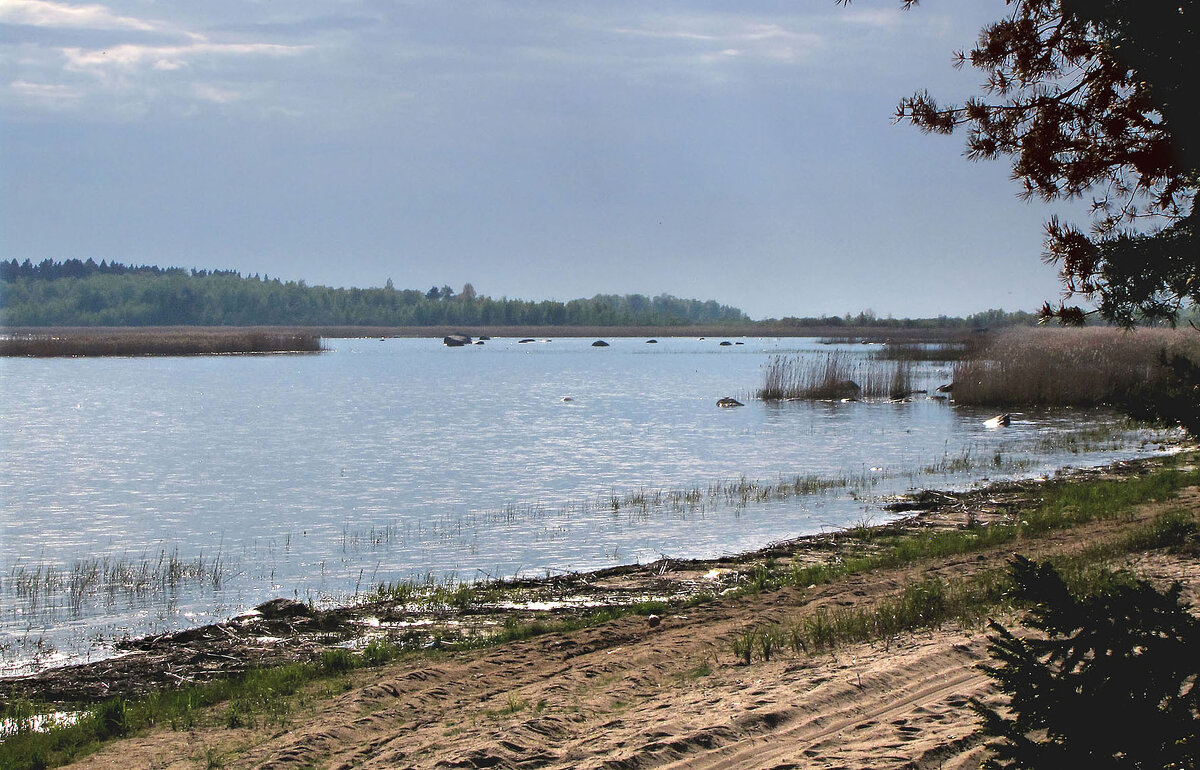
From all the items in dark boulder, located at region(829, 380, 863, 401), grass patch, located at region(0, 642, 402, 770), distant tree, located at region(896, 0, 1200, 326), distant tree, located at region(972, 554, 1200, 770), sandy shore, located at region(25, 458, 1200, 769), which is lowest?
grass patch, located at region(0, 642, 402, 770)

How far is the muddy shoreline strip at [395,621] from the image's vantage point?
9.34 metres

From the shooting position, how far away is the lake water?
44.6 ft

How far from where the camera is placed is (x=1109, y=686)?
2.78 m

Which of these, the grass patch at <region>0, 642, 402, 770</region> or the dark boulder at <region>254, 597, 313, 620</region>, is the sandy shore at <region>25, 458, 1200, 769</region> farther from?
the dark boulder at <region>254, 597, 313, 620</region>

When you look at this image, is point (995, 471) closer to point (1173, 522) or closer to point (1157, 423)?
point (1173, 522)

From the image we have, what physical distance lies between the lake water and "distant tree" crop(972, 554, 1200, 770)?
9.92 meters

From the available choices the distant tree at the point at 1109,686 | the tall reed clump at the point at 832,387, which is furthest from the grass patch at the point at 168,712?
the tall reed clump at the point at 832,387

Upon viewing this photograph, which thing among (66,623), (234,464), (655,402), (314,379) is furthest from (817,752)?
(314,379)

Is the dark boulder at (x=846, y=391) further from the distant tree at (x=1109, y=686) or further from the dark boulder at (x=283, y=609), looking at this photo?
the distant tree at (x=1109, y=686)

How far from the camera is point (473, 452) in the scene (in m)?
27.7

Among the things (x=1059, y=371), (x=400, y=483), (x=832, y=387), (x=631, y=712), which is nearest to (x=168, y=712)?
(x=631, y=712)

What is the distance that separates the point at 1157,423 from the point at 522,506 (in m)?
16.1

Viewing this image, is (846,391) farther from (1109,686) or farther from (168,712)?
(1109,686)

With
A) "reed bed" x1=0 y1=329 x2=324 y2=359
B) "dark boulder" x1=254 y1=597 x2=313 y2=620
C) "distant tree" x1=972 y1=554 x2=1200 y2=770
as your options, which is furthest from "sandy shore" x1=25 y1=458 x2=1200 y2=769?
"reed bed" x1=0 y1=329 x2=324 y2=359
